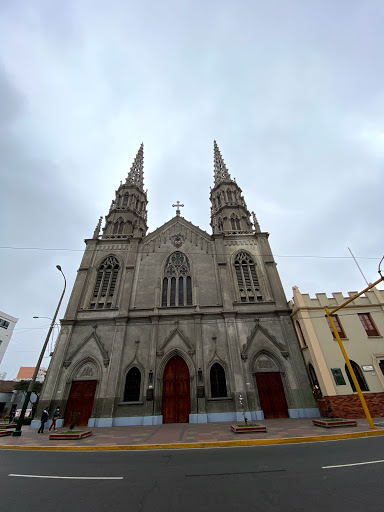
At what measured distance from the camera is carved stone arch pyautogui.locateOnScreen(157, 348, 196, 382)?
60.0ft

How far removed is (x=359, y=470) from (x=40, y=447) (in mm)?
12910

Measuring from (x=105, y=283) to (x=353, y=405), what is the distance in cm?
2262

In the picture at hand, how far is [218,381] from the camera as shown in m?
18.2

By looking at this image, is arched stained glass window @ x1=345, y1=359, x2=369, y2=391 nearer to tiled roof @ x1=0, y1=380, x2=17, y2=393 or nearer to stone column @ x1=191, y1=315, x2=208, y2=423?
stone column @ x1=191, y1=315, x2=208, y2=423

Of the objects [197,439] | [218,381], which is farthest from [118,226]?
[197,439]

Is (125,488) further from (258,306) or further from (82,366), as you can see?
(258,306)

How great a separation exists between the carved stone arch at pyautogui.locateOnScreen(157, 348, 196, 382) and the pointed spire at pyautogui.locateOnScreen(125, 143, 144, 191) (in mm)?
26162

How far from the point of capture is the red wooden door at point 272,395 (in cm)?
1741

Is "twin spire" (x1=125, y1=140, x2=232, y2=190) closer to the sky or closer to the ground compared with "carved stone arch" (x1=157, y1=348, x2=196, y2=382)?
closer to the sky

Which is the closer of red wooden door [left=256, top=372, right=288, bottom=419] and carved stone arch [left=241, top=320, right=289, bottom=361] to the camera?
red wooden door [left=256, top=372, right=288, bottom=419]

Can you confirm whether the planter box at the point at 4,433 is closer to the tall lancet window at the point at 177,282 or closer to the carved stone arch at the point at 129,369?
the carved stone arch at the point at 129,369

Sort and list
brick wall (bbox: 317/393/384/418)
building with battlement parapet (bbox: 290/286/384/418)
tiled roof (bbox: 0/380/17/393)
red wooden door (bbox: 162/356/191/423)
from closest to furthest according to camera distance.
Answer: brick wall (bbox: 317/393/384/418)
building with battlement parapet (bbox: 290/286/384/418)
red wooden door (bbox: 162/356/191/423)
tiled roof (bbox: 0/380/17/393)

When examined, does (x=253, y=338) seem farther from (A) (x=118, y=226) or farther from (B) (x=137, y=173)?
(B) (x=137, y=173)

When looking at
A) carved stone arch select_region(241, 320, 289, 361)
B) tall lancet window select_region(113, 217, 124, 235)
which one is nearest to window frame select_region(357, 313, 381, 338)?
carved stone arch select_region(241, 320, 289, 361)
